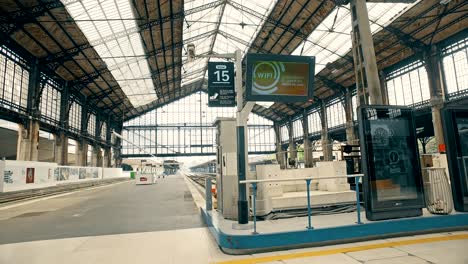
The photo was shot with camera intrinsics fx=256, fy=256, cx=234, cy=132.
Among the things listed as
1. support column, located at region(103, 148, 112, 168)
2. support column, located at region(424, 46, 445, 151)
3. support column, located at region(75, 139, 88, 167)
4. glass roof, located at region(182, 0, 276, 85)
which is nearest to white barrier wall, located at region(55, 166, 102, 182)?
support column, located at region(75, 139, 88, 167)

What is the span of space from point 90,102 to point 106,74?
8854 mm

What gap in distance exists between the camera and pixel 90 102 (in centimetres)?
3650

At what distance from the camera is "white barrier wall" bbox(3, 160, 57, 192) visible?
639 inches

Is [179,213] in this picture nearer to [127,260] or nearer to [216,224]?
[216,224]

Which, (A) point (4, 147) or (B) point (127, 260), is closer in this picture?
(B) point (127, 260)

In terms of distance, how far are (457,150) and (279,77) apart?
4.31m

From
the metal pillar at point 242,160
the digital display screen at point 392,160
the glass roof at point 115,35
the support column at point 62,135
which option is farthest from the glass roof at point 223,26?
the digital display screen at point 392,160

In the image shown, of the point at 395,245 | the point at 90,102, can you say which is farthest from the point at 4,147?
the point at 395,245

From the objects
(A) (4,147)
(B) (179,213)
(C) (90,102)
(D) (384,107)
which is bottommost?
(B) (179,213)

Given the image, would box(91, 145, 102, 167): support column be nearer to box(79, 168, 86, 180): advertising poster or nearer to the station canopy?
the station canopy

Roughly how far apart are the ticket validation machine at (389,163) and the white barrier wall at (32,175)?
65.3 ft

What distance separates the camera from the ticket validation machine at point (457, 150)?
5.54 metres

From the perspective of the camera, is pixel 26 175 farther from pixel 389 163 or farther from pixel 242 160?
pixel 389 163

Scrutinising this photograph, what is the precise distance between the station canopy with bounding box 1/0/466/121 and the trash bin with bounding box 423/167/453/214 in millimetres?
12932
